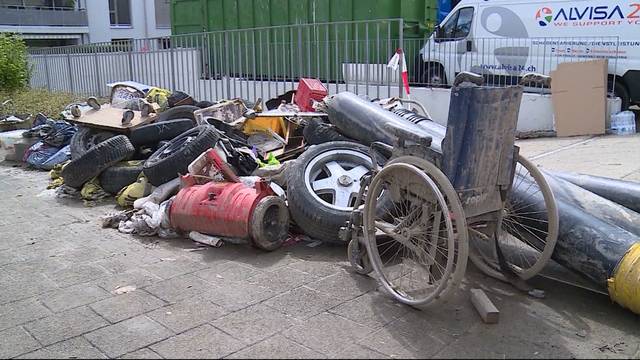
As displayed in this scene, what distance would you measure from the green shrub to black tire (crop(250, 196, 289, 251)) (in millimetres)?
14903

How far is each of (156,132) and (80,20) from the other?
3069 cm

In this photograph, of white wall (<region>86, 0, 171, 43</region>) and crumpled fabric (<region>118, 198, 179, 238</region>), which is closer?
crumpled fabric (<region>118, 198, 179, 238</region>)

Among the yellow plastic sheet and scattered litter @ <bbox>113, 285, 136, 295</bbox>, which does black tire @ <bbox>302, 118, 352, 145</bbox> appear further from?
the yellow plastic sheet

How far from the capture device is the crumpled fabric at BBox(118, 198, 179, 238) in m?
5.21

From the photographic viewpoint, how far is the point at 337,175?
16.6ft

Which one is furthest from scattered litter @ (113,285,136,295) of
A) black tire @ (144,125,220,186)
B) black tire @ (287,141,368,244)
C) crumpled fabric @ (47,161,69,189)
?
crumpled fabric @ (47,161,69,189)

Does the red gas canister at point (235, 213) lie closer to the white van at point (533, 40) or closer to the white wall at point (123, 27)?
the white van at point (533, 40)

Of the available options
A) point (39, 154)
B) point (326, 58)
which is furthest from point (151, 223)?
point (326, 58)

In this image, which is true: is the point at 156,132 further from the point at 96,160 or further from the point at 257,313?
the point at 257,313

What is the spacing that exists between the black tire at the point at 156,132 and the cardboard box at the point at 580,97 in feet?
22.8

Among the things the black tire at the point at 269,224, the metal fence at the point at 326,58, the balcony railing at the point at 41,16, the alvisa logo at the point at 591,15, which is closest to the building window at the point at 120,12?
the balcony railing at the point at 41,16

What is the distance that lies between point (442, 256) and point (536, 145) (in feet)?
22.8

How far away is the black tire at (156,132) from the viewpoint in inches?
281

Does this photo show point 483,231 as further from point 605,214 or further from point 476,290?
point 605,214
